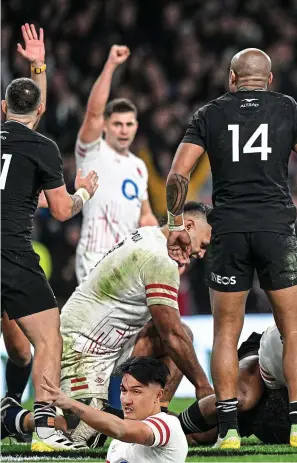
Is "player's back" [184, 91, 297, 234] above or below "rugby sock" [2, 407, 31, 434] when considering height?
above

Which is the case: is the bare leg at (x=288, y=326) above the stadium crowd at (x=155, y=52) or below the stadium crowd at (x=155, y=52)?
below

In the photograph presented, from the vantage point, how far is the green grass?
518 centimetres

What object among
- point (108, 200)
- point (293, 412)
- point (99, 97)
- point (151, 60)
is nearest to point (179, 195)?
point (293, 412)

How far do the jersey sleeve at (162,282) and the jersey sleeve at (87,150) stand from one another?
11.4ft

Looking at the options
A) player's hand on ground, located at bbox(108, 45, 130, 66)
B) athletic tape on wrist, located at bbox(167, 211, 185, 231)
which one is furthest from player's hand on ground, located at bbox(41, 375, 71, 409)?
player's hand on ground, located at bbox(108, 45, 130, 66)

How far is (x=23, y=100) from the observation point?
234 inches

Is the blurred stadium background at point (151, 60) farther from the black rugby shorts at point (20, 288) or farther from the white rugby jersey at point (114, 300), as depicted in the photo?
the black rugby shorts at point (20, 288)

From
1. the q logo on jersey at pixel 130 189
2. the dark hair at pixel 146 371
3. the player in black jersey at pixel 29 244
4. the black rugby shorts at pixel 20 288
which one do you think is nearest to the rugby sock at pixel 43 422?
the player in black jersey at pixel 29 244

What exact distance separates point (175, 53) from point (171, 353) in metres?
11.1

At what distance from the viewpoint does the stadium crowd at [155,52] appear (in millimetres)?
15414

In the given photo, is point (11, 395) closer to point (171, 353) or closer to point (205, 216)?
point (171, 353)

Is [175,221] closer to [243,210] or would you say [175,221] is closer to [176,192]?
[176,192]

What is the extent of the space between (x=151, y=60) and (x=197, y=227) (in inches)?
412

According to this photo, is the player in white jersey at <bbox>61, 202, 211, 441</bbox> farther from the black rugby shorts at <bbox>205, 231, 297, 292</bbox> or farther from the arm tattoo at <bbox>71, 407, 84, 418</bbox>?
the arm tattoo at <bbox>71, 407, 84, 418</bbox>
